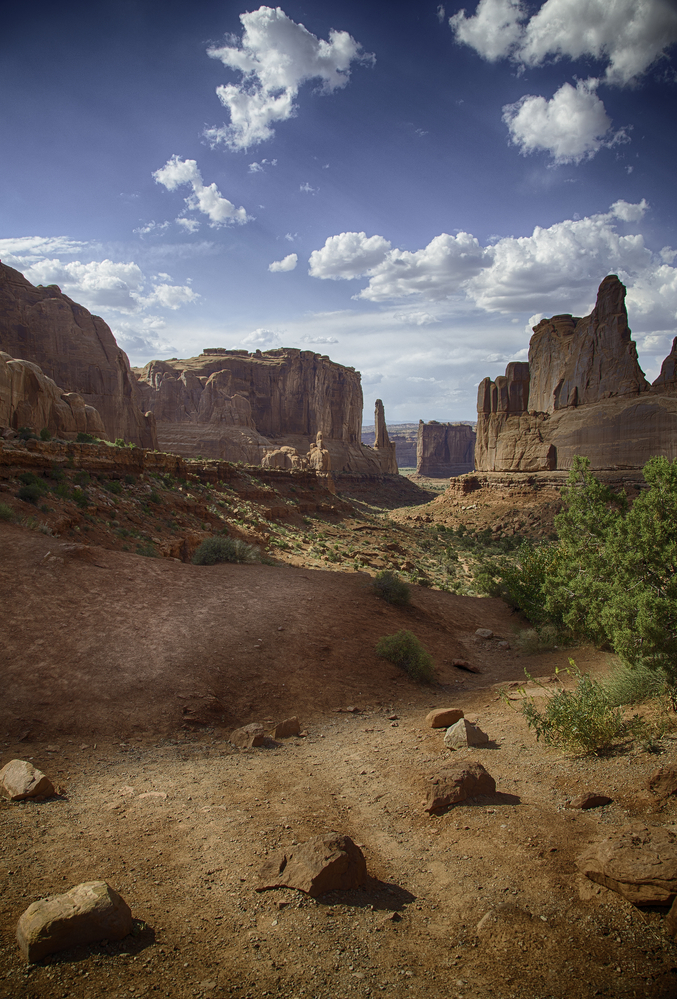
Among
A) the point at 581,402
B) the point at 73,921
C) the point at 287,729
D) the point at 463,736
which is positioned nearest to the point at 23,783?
the point at 73,921

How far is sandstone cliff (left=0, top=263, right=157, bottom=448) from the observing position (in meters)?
44.3

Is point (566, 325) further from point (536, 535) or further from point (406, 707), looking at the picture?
point (406, 707)

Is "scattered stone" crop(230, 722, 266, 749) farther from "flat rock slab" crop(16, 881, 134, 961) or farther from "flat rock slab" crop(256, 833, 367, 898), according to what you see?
"flat rock slab" crop(16, 881, 134, 961)

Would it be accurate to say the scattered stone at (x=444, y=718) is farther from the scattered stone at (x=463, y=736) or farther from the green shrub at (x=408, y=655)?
the green shrub at (x=408, y=655)

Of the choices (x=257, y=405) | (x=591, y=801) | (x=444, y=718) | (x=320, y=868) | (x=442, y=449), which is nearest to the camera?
(x=320, y=868)

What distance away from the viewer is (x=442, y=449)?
5581 inches

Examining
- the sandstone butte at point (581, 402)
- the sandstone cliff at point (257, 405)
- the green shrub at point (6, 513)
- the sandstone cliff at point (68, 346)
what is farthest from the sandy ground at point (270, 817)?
the sandstone cliff at point (257, 405)

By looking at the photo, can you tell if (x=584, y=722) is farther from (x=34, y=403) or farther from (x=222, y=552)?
(x=34, y=403)

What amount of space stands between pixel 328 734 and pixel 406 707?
2.06 metres

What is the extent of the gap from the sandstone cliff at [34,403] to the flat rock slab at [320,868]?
21.0m

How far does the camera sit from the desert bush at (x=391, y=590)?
49.4 ft

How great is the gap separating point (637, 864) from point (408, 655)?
25.9 ft

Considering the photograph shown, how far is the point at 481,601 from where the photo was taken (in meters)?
19.0

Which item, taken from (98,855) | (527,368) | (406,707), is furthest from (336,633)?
(527,368)
